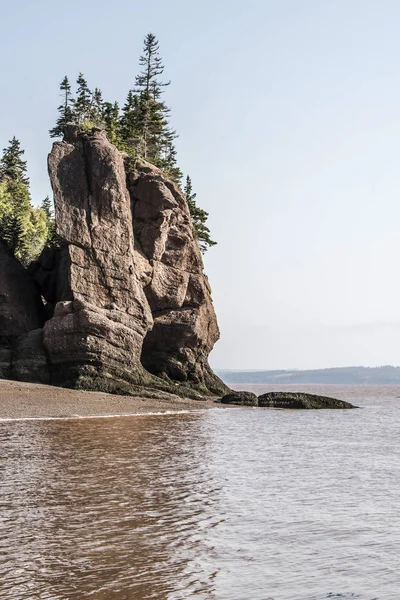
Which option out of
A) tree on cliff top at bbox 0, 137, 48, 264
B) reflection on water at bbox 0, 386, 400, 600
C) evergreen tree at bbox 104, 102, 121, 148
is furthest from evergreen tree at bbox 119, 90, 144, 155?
reflection on water at bbox 0, 386, 400, 600

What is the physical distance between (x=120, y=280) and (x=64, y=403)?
536 inches

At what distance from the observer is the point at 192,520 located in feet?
45.8

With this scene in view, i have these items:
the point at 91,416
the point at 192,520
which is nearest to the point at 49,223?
the point at 91,416

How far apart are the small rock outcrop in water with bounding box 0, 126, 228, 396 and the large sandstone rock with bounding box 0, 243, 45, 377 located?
1.71 feet

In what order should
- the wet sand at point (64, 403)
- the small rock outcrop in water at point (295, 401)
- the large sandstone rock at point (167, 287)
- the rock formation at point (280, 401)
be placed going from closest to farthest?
the wet sand at point (64, 403), the rock formation at point (280, 401), the large sandstone rock at point (167, 287), the small rock outcrop in water at point (295, 401)

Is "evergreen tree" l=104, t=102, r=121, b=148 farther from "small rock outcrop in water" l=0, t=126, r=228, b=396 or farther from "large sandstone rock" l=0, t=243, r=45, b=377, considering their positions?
"large sandstone rock" l=0, t=243, r=45, b=377

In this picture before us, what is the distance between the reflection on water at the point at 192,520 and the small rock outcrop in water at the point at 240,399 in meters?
28.3

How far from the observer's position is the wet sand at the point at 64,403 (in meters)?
38.0

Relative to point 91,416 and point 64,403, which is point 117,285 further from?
point 91,416

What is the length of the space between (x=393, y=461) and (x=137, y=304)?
100 feet

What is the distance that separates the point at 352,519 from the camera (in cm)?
1438

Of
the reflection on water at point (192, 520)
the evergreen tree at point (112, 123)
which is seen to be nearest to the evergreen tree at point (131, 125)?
the evergreen tree at point (112, 123)

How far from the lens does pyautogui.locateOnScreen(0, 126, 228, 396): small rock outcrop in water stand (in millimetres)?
47938

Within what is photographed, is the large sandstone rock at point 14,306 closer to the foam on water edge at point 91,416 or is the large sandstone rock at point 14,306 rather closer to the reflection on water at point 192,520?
the foam on water edge at point 91,416
